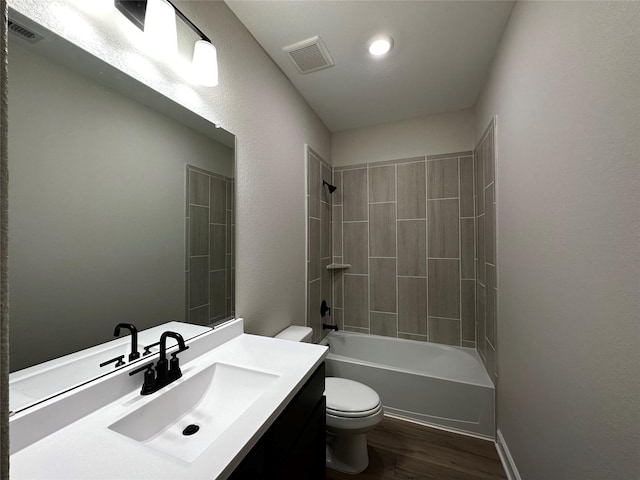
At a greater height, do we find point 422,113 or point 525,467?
point 422,113

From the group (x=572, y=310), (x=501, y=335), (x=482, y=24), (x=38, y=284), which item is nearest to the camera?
(x=38, y=284)

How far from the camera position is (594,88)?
2.41ft

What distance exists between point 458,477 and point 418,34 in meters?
2.62

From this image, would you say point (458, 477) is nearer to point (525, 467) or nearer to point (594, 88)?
point (525, 467)

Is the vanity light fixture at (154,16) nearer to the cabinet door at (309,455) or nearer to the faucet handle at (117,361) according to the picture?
the faucet handle at (117,361)

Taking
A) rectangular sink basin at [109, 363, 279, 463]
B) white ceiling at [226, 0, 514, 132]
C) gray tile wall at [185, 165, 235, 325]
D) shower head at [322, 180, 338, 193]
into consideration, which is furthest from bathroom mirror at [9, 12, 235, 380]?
shower head at [322, 180, 338, 193]

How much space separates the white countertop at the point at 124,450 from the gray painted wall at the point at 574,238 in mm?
912

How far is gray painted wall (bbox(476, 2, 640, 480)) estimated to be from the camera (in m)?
0.63

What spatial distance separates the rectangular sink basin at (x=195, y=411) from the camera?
75 centimetres

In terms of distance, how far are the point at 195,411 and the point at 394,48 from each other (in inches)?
86.6

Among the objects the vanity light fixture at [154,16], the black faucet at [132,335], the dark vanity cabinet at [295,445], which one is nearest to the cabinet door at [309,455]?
the dark vanity cabinet at [295,445]

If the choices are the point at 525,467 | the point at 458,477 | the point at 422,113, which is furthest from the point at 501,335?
the point at 422,113

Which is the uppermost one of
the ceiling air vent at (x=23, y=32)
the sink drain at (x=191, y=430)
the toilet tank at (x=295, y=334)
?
the ceiling air vent at (x=23, y=32)

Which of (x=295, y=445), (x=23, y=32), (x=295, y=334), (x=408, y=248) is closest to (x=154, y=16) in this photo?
(x=23, y=32)
